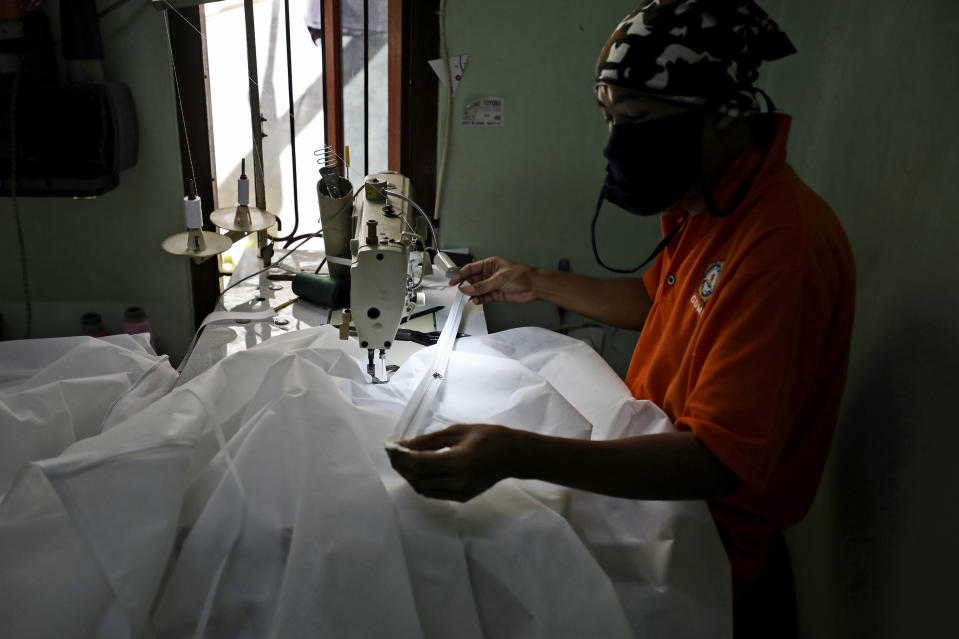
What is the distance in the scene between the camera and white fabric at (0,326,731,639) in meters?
0.71

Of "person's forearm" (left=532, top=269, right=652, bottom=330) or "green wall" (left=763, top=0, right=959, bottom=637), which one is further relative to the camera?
"person's forearm" (left=532, top=269, right=652, bottom=330)

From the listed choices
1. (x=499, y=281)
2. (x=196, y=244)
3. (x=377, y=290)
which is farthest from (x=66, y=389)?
(x=499, y=281)

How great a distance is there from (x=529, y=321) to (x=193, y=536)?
1656 mm

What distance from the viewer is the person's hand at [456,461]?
0.79 metres

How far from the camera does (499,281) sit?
1.54m

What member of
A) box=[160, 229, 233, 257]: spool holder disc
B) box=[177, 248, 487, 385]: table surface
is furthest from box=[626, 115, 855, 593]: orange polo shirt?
box=[160, 229, 233, 257]: spool holder disc

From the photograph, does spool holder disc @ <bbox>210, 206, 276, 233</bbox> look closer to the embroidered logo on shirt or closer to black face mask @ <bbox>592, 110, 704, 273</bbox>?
black face mask @ <bbox>592, 110, 704, 273</bbox>

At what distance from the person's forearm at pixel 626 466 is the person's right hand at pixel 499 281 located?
0.72 m

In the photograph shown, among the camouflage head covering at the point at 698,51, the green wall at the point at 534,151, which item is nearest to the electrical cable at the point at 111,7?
the green wall at the point at 534,151

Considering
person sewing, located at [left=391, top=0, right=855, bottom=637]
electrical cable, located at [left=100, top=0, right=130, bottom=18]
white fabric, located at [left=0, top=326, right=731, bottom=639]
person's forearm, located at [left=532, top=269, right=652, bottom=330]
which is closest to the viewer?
white fabric, located at [left=0, top=326, right=731, bottom=639]

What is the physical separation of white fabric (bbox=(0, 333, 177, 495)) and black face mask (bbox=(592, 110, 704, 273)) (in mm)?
837

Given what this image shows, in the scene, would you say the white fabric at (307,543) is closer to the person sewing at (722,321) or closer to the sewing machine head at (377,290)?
the person sewing at (722,321)

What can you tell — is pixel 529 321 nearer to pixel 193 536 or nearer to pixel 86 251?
pixel 86 251

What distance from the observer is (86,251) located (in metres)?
1.93
